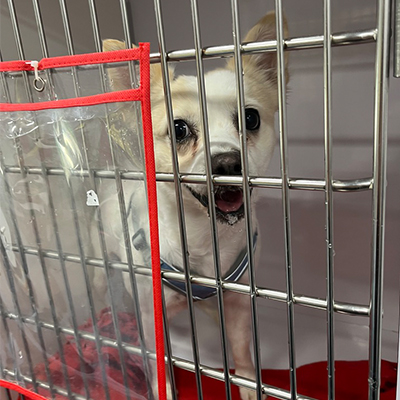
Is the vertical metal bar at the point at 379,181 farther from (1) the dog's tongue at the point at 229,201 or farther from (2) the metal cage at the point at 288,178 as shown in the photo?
(1) the dog's tongue at the point at 229,201

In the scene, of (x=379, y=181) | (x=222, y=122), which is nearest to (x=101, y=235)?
(x=222, y=122)

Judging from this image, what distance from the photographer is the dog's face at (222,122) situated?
23.7 inches

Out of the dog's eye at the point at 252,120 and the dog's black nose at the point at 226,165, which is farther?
the dog's eye at the point at 252,120

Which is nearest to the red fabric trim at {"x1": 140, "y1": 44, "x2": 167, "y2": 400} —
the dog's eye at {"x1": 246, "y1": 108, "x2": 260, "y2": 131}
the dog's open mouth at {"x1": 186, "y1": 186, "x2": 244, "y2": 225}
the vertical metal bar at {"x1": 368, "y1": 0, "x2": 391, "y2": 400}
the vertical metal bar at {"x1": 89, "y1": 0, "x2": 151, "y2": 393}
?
the vertical metal bar at {"x1": 89, "y1": 0, "x2": 151, "y2": 393}

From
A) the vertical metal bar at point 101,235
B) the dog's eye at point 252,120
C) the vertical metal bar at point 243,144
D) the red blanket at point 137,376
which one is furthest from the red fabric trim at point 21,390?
the dog's eye at point 252,120

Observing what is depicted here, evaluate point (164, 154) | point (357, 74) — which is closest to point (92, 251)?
point (164, 154)

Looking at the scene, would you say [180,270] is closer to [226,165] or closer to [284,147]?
[226,165]

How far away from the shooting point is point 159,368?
2.00ft

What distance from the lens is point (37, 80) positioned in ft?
1.89

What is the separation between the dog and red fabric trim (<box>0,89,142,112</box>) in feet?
0.06

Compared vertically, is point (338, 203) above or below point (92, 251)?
below

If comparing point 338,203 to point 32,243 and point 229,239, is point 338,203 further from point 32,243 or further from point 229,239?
point 32,243

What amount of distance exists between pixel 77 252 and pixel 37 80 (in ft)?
0.88

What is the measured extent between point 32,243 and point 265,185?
432 mm
